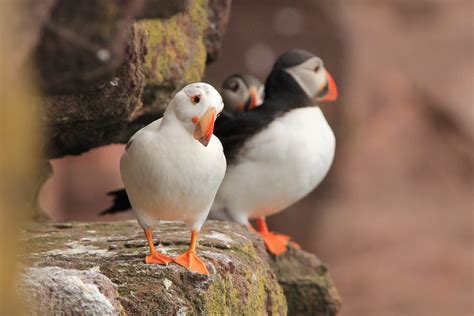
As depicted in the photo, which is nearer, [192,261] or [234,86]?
[192,261]

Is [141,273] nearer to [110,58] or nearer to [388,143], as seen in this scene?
[110,58]

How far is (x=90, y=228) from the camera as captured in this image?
4348 mm

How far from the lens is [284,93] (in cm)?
528

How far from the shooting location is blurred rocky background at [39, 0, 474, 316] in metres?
8.47

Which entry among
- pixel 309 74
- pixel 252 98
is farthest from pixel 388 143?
pixel 309 74

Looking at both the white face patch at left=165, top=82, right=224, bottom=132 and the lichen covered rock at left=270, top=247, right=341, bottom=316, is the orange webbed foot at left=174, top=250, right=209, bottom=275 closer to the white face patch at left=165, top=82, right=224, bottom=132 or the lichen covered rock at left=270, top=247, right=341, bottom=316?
the white face patch at left=165, top=82, right=224, bottom=132

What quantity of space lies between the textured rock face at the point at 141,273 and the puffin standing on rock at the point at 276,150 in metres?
0.55

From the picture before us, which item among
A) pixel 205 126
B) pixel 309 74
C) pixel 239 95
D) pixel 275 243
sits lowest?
pixel 275 243

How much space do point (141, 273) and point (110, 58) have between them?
107cm

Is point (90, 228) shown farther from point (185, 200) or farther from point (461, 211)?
point (461, 211)

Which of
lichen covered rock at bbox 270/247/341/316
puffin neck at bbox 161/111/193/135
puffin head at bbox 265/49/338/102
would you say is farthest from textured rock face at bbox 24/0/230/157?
lichen covered rock at bbox 270/247/341/316

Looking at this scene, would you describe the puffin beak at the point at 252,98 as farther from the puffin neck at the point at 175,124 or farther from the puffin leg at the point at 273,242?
the puffin neck at the point at 175,124

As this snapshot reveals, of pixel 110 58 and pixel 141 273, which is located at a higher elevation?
pixel 110 58

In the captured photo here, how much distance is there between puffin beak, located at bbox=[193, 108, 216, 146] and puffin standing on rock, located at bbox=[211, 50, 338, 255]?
1.83 meters
